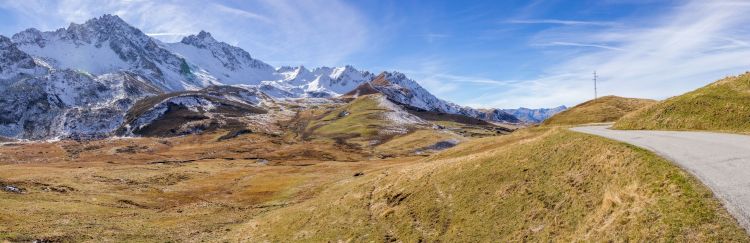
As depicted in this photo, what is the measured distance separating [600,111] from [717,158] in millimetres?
78762

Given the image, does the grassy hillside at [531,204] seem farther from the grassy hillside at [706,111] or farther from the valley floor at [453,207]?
the grassy hillside at [706,111]

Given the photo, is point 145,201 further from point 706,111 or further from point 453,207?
point 706,111

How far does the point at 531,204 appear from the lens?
2980 cm

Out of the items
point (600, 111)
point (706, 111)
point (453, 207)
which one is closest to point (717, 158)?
point (453, 207)

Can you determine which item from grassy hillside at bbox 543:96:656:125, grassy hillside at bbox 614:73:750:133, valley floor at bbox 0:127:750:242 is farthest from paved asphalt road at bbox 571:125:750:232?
grassy hillside at bbox 543:96:656:125

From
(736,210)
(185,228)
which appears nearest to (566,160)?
(736,210)

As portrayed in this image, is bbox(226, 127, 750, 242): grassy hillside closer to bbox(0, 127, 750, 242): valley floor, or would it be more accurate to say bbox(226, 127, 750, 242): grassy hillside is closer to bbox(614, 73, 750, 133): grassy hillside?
bbox(0, 127, 750, 242): valley floor

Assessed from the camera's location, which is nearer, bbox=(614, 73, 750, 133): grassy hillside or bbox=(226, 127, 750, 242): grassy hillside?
bbox=(226, 127, 750, 242): grassy hillside

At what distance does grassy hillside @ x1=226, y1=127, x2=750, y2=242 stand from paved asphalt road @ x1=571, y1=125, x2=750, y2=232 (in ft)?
2.62

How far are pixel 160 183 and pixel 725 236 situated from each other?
280 feet

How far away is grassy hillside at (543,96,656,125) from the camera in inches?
3784

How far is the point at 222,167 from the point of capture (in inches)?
4776

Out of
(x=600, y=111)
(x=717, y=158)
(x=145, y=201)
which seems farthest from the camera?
(x=600, y=111)

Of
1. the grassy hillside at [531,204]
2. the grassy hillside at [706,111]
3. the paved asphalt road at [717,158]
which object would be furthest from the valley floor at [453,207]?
the grassy hillside at [706,111]
